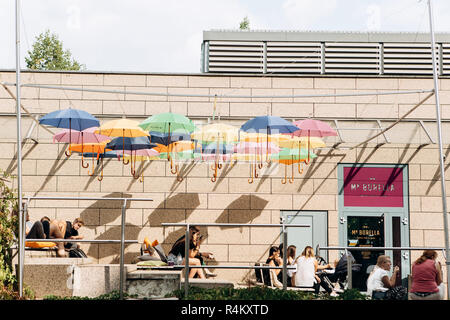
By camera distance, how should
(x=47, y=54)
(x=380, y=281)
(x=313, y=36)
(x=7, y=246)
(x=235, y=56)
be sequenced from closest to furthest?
(x=7, y=246), (x=380, y=281), (x=235, y=56), (x=313, y=36), (x=47, y=54)

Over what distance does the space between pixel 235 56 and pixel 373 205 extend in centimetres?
610

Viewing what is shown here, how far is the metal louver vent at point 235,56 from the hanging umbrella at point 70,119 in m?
5.90

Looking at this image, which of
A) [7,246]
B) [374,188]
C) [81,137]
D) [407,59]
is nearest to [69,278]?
[7,246]

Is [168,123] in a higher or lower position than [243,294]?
higher

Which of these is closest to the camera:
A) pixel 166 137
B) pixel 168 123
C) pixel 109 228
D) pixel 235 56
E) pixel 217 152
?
pixel 168 123

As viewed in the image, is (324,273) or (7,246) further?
(324,273)

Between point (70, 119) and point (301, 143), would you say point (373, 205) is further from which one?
point (70, 119)

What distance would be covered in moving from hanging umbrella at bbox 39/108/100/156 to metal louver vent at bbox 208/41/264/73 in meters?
5.90

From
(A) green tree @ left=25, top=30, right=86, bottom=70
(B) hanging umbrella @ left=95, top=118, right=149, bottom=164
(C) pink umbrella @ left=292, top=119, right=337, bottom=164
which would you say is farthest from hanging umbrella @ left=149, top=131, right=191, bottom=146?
(A) green tree @ left=25, top=30, right=86, bottom=70

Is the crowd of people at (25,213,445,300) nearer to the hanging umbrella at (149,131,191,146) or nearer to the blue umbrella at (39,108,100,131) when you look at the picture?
the blue umbrella at (39,108,100,131)

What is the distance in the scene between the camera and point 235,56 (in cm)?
1986

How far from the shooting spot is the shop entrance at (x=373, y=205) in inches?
714

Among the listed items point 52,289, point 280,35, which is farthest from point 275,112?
point 52,289

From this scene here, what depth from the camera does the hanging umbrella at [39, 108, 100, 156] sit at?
1438 cm
